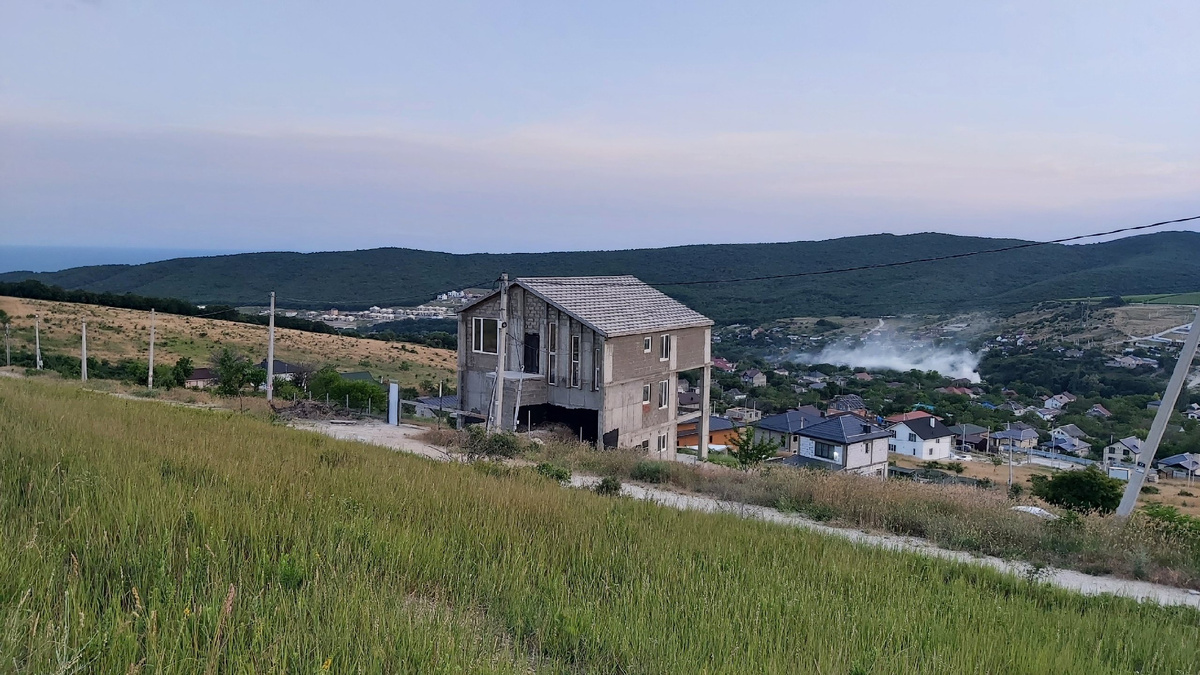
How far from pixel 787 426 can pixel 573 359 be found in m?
29.5

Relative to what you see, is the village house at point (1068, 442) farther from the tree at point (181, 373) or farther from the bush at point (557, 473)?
the tree at point (181, 373)

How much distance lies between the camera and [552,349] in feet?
80.7

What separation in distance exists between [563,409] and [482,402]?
2.91m

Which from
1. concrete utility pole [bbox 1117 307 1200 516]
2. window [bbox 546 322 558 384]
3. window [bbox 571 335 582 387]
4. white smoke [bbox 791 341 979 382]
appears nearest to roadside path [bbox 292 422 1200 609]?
concrete utility pole [bbox 1117 307 1200 516]

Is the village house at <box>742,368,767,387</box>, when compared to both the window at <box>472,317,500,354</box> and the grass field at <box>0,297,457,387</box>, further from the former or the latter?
the window at <box>472,317,500,354</box>

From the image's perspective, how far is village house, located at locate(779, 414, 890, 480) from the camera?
139ft

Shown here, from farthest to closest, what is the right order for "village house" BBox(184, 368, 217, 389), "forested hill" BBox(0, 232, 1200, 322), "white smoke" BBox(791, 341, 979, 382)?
"forested hill" BBox(0, 232, 1200, 322)
"white smoke" BBox(791, 341, 979, 382)
"village house" BBox(184, 368, 217, 389)

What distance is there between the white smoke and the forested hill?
630 centimetres

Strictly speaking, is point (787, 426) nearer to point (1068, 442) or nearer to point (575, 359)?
point (1068, 442)

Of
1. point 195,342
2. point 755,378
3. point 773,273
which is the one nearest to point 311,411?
point 195,342

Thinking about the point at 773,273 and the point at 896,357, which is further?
the point at 773,273

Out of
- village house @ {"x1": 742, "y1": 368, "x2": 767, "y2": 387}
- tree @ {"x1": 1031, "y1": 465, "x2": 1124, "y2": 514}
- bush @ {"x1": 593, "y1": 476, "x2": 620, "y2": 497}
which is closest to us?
bush @ {"x1": 593, "y1": 476, "x2": 620, "y2": 497}

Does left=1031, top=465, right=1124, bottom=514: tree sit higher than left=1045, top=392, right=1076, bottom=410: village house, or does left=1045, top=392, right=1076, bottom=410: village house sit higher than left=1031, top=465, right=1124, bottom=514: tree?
left=1031, top=465, right=1124, bottom=514: tree

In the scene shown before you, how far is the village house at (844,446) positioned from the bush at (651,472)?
29.4 meters
